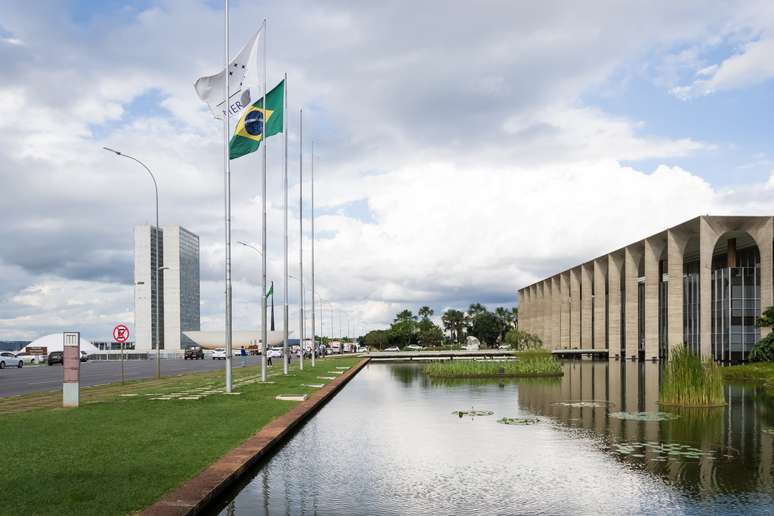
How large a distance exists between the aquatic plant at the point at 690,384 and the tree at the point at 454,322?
15759 centimetres

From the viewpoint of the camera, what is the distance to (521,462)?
12.0m

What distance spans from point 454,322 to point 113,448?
168419mm

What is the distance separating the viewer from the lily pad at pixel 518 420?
56.4ft

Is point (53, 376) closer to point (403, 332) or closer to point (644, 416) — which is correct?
point (644, 416)

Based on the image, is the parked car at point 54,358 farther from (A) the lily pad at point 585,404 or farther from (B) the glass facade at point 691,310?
(A) the lily pad at point 585,404

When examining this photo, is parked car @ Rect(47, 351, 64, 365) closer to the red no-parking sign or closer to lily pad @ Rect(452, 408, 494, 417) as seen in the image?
the red no-parking sign

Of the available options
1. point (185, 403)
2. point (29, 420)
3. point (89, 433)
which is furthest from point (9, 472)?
point (185, 403)

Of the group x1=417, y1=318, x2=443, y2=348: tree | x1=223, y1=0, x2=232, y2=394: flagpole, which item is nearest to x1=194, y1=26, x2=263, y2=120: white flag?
x1=223, y1=0, x2=232, y2=394: flagpole

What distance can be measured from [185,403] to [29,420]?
4733mm

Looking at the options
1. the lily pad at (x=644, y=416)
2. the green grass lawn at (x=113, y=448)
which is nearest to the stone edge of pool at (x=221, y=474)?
the green grass lawn at (x=113, y=448)

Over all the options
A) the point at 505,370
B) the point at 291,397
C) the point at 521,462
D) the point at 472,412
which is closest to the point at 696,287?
the point at 505,370

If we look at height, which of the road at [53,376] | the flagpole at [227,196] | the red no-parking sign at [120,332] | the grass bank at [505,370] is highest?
the flagpole at [227,196]

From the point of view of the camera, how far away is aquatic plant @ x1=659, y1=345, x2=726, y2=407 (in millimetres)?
20641

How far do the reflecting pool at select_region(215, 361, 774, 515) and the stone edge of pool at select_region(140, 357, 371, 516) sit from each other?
26 cm
